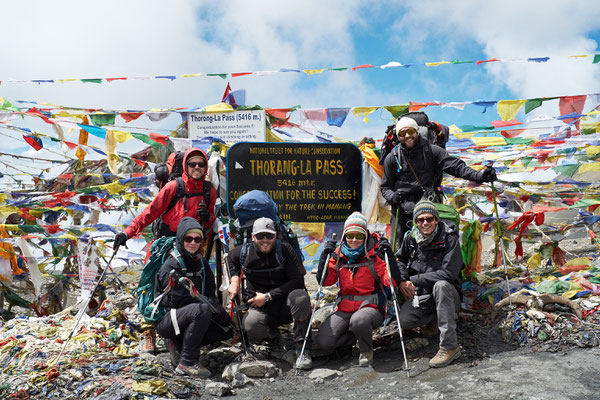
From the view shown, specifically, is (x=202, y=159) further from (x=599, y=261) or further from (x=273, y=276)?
(x=599, y=261)

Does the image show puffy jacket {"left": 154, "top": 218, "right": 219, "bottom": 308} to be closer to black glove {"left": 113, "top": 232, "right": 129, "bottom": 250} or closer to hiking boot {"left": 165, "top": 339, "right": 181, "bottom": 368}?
hiking boot {"left": 165, "top": 339, "right": 181, "bottom": 368}

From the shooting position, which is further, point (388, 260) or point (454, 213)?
point (454, 213)

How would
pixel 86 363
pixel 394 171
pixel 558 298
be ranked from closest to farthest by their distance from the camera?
pixel 86 363, pixel 558 298, pixel 394 171

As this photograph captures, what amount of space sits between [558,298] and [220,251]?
417cm

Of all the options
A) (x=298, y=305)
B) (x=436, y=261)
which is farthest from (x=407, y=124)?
(x=298, y=305)

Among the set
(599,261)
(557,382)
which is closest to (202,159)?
(557,382)

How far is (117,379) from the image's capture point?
548cm

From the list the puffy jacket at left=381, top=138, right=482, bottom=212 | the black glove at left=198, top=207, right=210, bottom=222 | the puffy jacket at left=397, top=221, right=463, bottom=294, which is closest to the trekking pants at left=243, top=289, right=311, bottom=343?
the puffy jacket at left=397, top=221, right=463, bottom=294

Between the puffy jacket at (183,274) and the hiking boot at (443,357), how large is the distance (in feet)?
8.02

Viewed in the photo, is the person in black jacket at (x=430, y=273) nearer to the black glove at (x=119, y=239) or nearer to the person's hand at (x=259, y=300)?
the person's hand at (x=259, y=300)

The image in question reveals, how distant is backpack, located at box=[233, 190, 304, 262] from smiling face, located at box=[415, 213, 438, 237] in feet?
4.88

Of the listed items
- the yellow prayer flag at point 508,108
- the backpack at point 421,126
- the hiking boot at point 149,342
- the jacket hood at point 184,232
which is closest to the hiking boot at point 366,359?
the jacket hood at point 184,232

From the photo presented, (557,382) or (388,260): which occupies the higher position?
(388,260)

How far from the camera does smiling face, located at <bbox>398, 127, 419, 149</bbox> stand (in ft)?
22.0
